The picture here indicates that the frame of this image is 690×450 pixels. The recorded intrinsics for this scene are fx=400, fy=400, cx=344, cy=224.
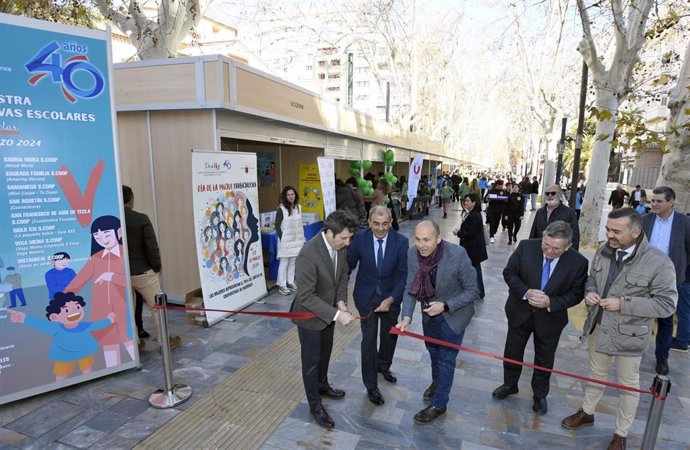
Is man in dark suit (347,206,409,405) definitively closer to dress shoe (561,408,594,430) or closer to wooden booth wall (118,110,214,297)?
dress shoe (561,408,594,430)

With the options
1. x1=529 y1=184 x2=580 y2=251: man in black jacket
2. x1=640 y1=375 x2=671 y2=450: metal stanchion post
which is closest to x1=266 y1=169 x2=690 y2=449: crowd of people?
x1=640 y1=375 x2=671 y2=450: metal stanchion post

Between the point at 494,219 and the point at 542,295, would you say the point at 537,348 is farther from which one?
the point at 494,219

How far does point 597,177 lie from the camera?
A: 25.7 feet

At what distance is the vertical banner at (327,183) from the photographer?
779 centimetres

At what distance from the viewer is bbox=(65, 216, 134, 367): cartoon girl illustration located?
3574 millimetres

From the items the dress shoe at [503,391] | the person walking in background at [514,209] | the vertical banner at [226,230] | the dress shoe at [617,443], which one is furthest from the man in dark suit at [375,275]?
the person walking in background at [514,209]

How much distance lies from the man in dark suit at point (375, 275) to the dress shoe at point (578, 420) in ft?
4.87

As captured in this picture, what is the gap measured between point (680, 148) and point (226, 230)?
19.1 ft

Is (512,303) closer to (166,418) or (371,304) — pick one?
(371,304)

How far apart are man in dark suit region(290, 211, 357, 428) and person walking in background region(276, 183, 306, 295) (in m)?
3.11

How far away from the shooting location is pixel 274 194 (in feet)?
32.7

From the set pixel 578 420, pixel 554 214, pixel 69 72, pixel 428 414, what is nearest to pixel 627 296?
pixel 578 420

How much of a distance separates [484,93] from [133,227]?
37.6 meters

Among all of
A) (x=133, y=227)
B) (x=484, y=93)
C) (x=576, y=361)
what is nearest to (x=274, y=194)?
(x=133, y=227)
